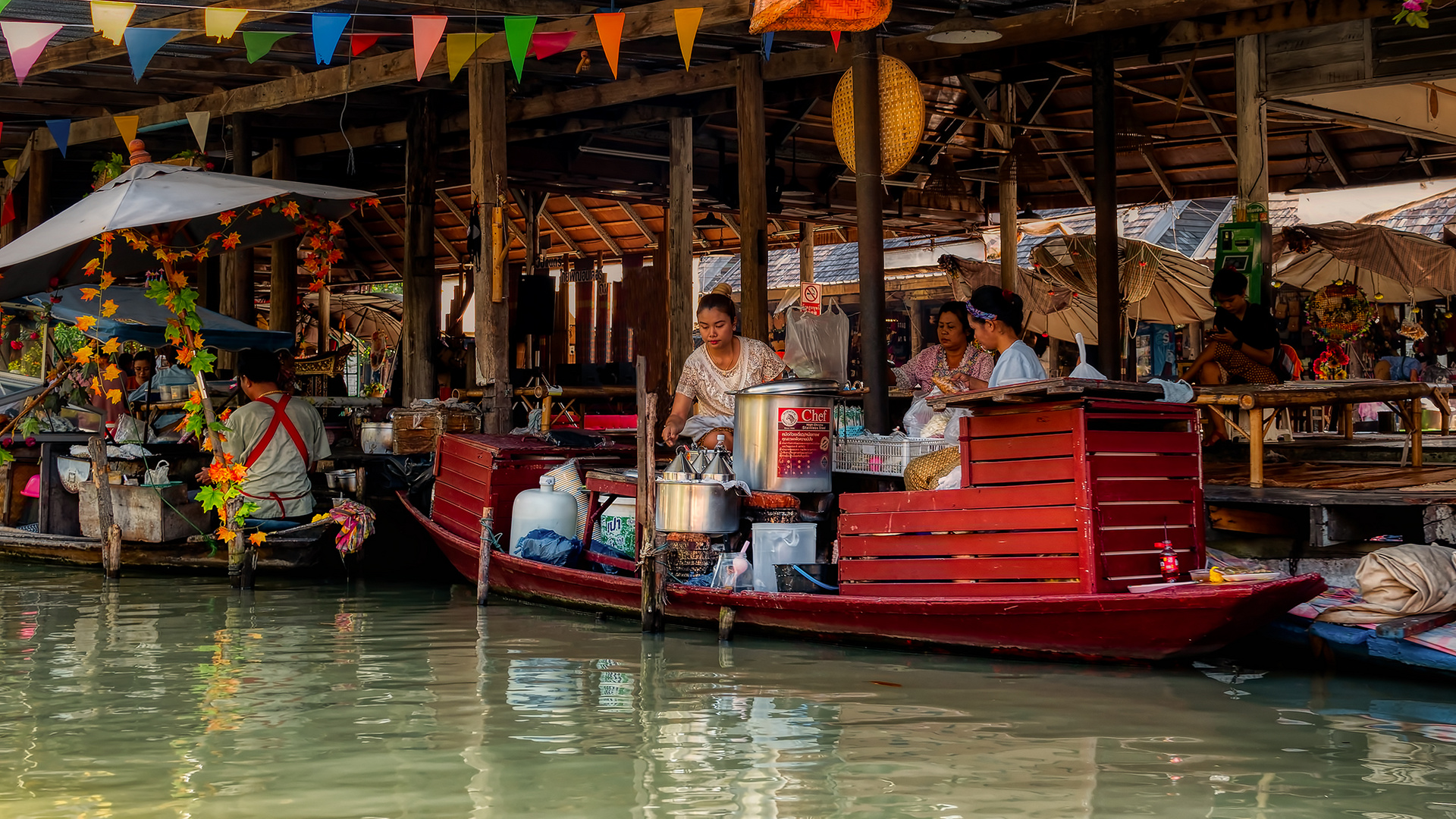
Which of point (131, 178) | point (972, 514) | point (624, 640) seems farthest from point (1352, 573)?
point (131, 178)

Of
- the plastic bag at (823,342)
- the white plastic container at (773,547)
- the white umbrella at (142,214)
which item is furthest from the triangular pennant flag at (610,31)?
the white plastic container at (773,547)

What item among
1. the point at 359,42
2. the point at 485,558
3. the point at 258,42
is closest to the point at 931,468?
the point at 485,558

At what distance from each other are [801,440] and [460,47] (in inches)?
153

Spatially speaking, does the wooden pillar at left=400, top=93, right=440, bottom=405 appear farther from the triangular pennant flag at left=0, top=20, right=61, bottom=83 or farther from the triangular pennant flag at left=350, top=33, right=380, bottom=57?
the triangular pennant flag at left=0, top=20, right=61, bottom=83

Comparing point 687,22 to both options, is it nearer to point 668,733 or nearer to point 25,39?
point 25,39

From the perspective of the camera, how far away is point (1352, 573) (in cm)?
634

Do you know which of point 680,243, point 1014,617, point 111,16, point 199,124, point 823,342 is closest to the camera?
point 1014,617

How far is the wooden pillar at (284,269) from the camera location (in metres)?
13.4

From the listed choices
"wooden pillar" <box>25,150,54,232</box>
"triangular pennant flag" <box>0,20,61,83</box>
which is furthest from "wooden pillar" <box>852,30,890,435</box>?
"wooden pillar" <box>25,150,54,232</box>

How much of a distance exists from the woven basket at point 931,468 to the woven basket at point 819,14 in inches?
92.5

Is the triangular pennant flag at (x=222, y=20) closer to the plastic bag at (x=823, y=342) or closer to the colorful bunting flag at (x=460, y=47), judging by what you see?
the colorful bunting flag at (x=460, y=47)

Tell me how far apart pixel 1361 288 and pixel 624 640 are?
12.3 m

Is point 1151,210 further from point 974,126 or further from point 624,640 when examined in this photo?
point 624,640

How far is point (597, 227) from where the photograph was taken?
18734 millimetres
